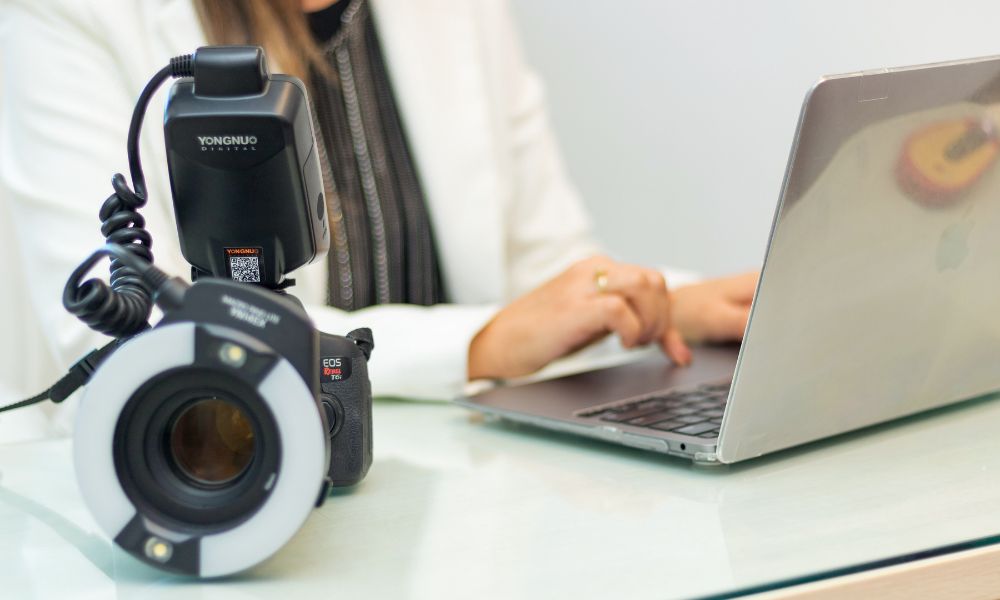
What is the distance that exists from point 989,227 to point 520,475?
29cm

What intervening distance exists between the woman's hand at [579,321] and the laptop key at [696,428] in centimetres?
20

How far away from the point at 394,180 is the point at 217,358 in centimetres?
75

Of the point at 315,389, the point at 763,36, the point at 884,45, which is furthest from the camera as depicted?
the point at 763,36

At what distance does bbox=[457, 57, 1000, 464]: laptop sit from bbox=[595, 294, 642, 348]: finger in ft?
0.44

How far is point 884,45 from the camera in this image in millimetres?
1413

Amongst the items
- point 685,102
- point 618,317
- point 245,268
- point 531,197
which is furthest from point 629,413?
point 685,102

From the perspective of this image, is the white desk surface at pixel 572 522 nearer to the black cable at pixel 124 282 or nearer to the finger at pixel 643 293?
the black cable at pixel 124 282

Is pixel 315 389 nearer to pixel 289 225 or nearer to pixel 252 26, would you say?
pixel 289 225

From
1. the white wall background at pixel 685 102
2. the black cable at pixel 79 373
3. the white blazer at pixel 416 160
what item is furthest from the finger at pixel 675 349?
the white wall background at pixel 685 102

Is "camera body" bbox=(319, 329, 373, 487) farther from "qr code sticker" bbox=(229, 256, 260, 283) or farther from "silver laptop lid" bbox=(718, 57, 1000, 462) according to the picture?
"silver laptop lid" bbox=(718, 57, 1000, 462)

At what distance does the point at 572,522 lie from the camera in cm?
47

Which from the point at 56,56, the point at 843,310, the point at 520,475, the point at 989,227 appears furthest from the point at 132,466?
the point at 56,56

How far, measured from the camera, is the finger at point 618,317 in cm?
76

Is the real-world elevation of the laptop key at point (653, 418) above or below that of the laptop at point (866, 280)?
below
